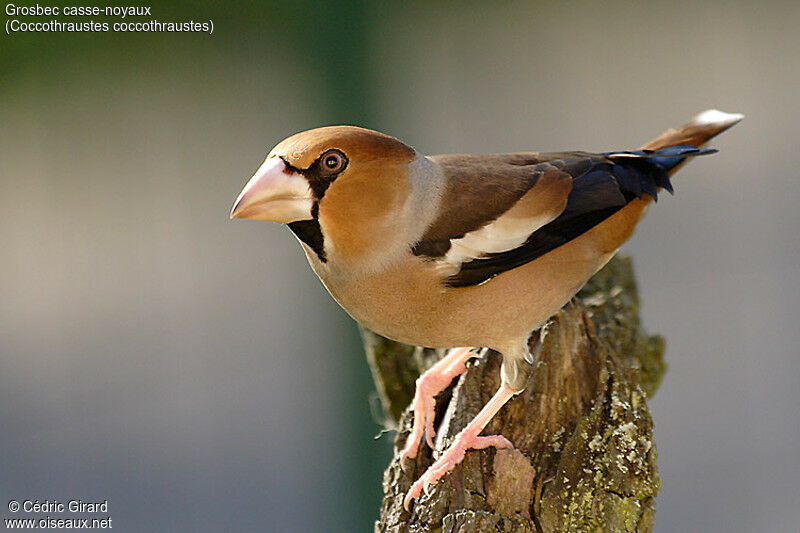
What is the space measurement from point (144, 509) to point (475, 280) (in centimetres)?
256

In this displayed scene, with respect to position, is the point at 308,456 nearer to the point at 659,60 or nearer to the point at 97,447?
the point at 97,447

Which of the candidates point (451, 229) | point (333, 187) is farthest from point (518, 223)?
point (333, 187)

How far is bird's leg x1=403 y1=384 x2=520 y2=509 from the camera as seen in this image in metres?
1.81

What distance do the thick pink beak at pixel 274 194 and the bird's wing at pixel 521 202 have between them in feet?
0.94

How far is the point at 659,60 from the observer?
13.8 feet

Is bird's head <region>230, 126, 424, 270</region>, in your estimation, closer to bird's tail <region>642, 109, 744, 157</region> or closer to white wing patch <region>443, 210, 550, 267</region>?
white wing patch <region>443, 210, 550, 267</region>

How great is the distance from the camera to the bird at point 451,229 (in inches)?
64.1

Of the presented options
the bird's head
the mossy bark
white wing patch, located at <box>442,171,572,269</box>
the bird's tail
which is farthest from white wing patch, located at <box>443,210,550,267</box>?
the bird's tail

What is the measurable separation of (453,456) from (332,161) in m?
0.70

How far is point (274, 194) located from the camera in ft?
5.19

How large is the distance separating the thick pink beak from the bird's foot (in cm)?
64

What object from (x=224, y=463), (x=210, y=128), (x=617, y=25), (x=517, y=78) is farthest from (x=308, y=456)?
(x=617, y=25)

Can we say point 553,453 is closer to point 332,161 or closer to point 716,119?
point 332,161

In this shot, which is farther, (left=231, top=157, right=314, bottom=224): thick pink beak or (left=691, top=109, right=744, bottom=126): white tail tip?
(left=691, top=109, right=744, bottom=126): white tail tip
